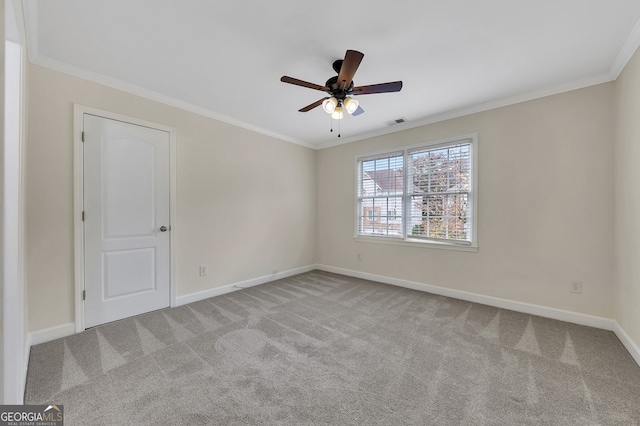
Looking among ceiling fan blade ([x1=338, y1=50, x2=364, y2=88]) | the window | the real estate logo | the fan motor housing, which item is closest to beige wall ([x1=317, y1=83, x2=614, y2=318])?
the window

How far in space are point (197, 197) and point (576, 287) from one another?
14.7 feet

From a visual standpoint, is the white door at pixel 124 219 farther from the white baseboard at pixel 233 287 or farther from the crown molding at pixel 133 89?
the crown molding at pixel 133 89

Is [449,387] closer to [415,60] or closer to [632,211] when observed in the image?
[632,211]

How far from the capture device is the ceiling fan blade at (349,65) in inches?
68.3

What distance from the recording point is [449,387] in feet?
5.58

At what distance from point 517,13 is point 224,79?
2.50 metres

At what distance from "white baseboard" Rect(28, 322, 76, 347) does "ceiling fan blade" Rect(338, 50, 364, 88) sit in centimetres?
335

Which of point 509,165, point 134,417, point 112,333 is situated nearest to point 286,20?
point 134,417

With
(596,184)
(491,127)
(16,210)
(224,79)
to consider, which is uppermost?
(224,79)

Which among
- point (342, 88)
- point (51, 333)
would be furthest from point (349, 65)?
point (51, 333)

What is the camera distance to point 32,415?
1.34 metres

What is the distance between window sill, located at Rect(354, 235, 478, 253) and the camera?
11.0ft

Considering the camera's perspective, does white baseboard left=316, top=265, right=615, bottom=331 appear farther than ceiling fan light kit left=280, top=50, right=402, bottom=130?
Yes

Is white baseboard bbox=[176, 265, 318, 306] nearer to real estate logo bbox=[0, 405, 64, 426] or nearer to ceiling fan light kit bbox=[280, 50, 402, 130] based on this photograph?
real estate logo bbox=[0, 405, 64, 426]
